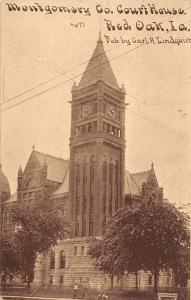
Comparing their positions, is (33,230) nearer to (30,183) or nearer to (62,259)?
(62,259)

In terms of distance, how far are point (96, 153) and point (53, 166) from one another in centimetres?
1000

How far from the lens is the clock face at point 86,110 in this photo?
4712 centimetres

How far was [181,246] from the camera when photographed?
23609mm

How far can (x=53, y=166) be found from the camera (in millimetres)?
54906

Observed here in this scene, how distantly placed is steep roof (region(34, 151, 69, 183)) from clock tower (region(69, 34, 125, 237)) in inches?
233

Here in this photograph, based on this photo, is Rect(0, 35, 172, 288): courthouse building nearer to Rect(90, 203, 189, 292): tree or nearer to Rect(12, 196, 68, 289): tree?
Rect(12, 196, 68, 289): tree

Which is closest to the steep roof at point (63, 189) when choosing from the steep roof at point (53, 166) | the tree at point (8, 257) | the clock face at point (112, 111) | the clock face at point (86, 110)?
the steep roof at point (53, 166)

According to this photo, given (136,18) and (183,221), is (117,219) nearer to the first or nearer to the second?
(183,221)

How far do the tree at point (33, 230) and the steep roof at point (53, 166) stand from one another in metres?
21.0

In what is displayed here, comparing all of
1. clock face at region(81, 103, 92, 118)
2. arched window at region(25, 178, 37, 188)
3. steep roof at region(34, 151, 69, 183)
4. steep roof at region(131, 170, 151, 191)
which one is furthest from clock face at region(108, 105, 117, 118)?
arched window at region(25, 178, 37, 188)

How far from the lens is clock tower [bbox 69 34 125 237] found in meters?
45.2

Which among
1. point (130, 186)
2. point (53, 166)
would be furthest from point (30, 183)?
point (130, 186)

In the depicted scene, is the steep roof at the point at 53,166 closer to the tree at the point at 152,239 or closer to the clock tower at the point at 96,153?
the clock tower at the point at 96,153

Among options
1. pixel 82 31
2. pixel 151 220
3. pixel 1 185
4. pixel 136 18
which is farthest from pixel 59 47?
pixel 1 185
